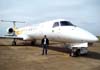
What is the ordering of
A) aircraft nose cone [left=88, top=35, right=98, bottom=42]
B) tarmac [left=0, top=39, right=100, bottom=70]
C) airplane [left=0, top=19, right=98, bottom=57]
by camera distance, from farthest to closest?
airplane [left=0, top=19, right=98, bottom=57] → aircraft nose cone [left=88, top=35, right=98, bottom=42] → tarmac [left=0, top=39, right=100, bottom=70]

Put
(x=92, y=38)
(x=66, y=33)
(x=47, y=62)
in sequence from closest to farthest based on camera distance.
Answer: (x=47, y=62) → (x=92, y=38) → (x=66, y=33)

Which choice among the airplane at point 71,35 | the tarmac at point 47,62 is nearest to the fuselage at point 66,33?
the airplane at point 71,35

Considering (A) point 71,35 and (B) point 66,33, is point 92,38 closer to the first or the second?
(A) point 71,35

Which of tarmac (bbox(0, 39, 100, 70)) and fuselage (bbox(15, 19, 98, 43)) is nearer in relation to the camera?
tarmac (bbox(0, 39, 100, 70))

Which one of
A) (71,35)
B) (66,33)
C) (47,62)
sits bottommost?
(47,62)

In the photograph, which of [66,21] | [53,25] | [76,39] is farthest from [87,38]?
[53,25]

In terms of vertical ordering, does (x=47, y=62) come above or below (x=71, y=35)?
below

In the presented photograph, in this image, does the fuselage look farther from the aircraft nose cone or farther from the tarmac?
the tarmac

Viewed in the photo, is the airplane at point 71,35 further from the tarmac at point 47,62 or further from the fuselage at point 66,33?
the tarmac at point 47,62

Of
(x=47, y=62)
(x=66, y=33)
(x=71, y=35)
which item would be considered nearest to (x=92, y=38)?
(x=71, y=35)

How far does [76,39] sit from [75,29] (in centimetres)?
98

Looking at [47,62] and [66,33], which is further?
[66,33]

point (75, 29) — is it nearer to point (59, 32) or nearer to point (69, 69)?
point (59, 32)

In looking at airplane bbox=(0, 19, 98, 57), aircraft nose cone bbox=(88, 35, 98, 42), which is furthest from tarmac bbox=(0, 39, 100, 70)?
aircraft nose cone bbox=(88, 35, 98, 42)
